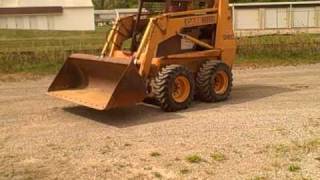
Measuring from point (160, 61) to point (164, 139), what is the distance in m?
2.26

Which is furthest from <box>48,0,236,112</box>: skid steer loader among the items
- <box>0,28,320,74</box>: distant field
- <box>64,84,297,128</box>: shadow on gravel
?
<box>0,28,320,74</box>: distant field

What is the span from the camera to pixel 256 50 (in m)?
19.3

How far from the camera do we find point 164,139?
8.45m

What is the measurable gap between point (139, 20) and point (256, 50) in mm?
8758

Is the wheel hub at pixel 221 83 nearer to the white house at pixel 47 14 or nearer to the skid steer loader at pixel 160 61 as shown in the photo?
the skid steer loader at pixel 160 61

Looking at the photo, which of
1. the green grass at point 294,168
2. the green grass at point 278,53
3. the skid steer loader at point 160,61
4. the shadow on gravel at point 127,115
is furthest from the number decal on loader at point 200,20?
the green grass at point 278,53

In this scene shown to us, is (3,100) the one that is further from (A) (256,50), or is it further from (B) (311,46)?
(B) (311,46)

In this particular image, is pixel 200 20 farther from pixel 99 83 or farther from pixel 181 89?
pixel 99 83

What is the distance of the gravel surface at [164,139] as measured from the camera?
23.0ft

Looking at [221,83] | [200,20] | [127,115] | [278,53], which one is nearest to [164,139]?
[127,115]

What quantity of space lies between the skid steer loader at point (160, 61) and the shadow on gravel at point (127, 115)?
25 centimetres

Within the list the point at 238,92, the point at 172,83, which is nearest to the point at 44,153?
the point at 172,83

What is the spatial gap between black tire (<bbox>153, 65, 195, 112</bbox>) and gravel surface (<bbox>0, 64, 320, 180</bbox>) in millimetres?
178

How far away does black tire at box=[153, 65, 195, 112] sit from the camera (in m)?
10.0
